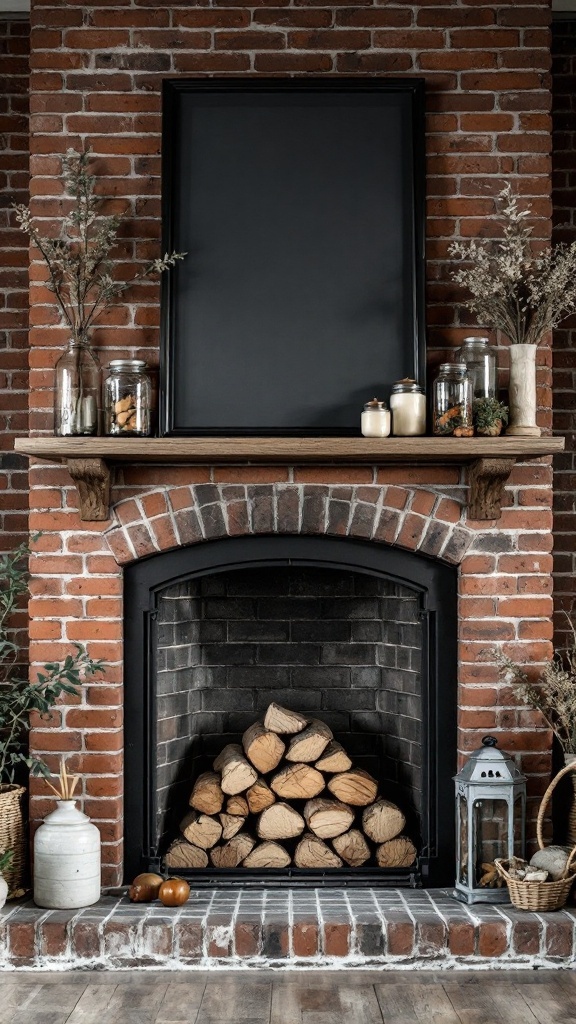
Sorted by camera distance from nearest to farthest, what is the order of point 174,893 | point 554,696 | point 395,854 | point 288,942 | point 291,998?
point 291,998 < point 288,942 < point 174,893 < point 554,696 < point 395,854

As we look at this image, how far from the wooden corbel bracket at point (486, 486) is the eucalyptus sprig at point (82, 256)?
1.12 metres

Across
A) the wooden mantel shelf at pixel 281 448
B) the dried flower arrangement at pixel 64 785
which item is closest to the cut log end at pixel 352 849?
the dried flower arrangement at pixel 64 785

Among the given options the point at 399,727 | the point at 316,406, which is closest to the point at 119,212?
the point at 316,406

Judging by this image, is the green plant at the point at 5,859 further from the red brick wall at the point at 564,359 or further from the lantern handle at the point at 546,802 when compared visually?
the red brick wall at the point at 564,359

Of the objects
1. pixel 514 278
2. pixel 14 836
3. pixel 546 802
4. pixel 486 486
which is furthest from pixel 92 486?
pixel 546 802

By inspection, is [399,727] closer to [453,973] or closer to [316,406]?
[453,973]

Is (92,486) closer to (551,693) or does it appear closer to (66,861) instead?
(66,861)

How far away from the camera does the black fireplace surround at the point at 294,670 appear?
316cm

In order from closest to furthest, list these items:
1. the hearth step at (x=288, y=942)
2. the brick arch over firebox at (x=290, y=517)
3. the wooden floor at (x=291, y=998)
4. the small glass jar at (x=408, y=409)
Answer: the wooden floor at (x=291, y=998) → the hearth step at (x=288, y=942) → the small glass jar at (x=408, y=409) → the brick arch over firebox at (x=290, y=517)

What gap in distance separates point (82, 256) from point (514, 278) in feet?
4.27

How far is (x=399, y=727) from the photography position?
338 centimetres

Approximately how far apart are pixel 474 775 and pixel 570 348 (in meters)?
1.51

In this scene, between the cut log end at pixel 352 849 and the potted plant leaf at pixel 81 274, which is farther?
the cut log end at pixel 352 849

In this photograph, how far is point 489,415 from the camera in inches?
118
